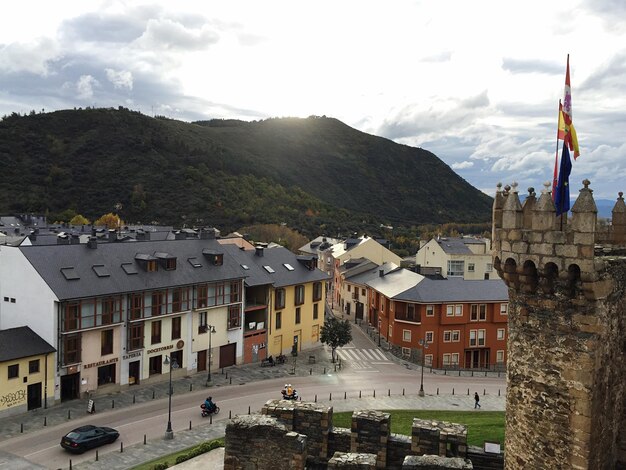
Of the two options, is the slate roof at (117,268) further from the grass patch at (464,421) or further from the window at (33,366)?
the grass patch at (464,421)

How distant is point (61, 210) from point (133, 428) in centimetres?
10910

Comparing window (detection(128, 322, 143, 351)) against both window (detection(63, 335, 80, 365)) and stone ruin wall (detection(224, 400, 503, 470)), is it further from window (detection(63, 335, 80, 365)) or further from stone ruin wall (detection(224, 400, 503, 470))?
stone ruin wall (detection(224, 400, 503, 470))

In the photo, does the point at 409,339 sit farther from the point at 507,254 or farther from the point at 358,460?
the point at 507,254

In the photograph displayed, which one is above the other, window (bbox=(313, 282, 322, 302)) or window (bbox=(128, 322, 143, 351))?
window (bbox=(313, 282, 322, 302))

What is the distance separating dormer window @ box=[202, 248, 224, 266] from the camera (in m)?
50.9

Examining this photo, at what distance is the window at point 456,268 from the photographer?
8762cm

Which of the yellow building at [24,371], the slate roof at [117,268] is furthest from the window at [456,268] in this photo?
the yellow building at [24,371]

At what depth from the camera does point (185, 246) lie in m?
51.1

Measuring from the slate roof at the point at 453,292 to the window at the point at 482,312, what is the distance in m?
0.73

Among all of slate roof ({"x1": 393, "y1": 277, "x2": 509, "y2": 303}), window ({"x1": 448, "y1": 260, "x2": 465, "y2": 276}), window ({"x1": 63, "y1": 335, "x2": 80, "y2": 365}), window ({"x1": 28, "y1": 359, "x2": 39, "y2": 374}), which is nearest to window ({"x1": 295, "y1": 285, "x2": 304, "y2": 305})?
slate roof ({"x1": 393, "y1": 277, "x2": 509, "y2": 303})

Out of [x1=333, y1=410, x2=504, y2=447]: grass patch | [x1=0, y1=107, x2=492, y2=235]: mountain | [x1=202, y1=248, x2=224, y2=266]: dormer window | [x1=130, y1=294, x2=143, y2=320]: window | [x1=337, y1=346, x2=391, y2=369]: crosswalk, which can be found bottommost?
[x1=337, y1=346, x2=391, y2=369]: crosswalk

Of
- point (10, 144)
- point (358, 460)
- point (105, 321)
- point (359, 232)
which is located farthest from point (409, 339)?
point (10, 144)

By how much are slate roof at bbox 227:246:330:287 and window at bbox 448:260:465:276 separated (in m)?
33.7

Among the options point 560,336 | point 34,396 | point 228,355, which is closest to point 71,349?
point 34,396
